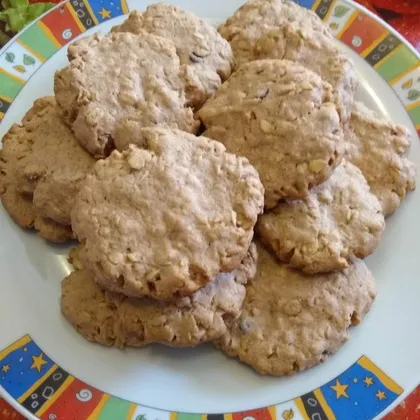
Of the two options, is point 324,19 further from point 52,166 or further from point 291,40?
point 52,166

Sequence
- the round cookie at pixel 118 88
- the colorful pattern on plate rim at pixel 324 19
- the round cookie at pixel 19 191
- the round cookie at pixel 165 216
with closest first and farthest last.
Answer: the round cookie at pixel 165 216
the round cookie at pixel 118 88
the round cookie at pixel 19 191
the colorful pattern on plate rim at pixel 324 19

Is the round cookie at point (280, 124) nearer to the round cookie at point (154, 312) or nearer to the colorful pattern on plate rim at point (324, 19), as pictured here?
the round cookie at point (154, 312)

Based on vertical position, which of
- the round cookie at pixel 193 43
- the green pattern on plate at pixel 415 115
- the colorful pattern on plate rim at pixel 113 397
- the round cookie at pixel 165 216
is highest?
the green pattern on plate at pixel 415 115

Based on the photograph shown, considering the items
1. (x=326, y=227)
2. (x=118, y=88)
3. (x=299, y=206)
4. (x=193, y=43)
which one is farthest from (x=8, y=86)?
(x=326, y=227)

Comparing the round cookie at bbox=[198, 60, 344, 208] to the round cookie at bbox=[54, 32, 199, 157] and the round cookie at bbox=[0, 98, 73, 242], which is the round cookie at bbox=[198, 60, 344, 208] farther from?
the round cookie at bbox=[0, 98, 73, 242]

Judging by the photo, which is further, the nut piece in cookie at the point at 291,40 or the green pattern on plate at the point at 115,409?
the nut piece in cookie at the point at 291,40

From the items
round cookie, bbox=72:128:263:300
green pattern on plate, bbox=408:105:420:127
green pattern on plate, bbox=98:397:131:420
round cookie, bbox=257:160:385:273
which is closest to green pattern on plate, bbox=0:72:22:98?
round cookie, bbox=72:128:263:300

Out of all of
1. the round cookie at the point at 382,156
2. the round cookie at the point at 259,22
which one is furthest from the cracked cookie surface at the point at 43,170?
the round cookie at the point at 382,156
